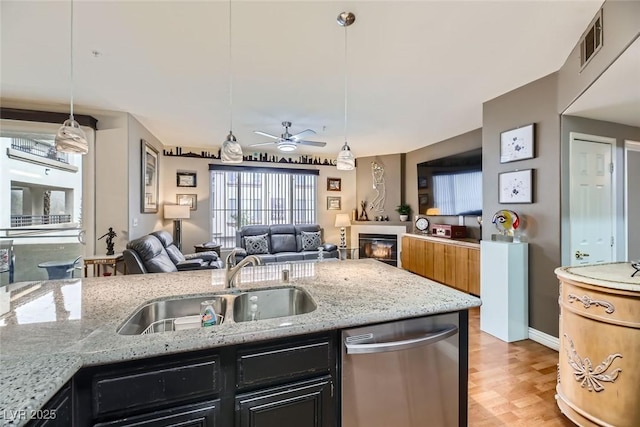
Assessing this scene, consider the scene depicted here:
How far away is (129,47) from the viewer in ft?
7.38

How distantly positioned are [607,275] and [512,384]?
1099mm

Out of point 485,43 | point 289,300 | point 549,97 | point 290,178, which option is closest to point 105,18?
point 289,300

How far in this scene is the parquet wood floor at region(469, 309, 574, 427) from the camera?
6.05ft

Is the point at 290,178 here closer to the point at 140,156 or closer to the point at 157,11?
the point at 140,156

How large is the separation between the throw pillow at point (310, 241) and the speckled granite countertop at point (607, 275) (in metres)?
4.31

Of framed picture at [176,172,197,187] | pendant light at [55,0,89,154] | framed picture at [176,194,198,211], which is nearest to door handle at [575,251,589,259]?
pendant light at [55,0,89,154]

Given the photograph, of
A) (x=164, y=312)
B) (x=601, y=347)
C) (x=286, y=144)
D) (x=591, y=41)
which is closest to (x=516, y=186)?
(x=591, y=41)

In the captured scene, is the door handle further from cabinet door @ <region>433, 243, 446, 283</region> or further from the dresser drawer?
cabinet door @ <region>433, 243, 446, 283</region>

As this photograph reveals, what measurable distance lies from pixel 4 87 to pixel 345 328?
13.9ft

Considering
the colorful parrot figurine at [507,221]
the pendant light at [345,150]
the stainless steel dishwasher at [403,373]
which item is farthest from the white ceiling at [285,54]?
the stainless steel dishwasher at [403,373]

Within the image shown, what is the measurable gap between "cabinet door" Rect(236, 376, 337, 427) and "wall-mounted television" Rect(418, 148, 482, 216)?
4220 mm

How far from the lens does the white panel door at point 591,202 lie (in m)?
2.73

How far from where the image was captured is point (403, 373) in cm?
128

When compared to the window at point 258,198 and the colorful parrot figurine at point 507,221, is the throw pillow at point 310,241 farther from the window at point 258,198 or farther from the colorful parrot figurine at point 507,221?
the colorful parrot figurine at point 507,221
